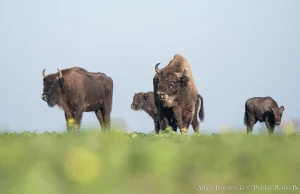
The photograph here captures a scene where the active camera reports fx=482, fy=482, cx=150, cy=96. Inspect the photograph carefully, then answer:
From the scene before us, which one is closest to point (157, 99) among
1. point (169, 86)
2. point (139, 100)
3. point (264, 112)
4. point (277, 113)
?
point (169, 86)

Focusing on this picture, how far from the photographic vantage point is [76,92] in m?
22.9

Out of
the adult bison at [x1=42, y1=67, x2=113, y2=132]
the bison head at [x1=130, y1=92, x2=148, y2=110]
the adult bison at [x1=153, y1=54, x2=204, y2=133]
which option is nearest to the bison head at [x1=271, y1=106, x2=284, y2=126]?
the bison head at [x1=130, y1=92, x2=148, y2=110]

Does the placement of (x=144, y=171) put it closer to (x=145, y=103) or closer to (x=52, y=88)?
(x=52, y=88)

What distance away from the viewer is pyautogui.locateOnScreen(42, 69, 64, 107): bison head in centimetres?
2239

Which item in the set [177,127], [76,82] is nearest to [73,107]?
[76,82]

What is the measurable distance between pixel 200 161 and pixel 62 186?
0.89 metres

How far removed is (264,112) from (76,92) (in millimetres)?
16865

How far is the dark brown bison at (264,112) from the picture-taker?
34.8 m

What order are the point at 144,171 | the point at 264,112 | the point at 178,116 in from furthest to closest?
the point at 264,112 → the point at 178,116 → the point at 144,171

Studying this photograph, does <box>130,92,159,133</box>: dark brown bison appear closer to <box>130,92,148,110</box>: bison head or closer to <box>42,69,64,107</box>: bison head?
<box>130,92,148,110</box>: bison head

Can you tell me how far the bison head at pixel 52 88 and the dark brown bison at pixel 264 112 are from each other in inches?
651

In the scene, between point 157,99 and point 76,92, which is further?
point 76,92

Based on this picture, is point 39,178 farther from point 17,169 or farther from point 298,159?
point 298,159

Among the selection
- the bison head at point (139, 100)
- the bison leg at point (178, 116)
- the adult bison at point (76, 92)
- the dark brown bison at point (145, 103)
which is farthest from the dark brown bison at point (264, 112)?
the bison leg at point (178, 116)
